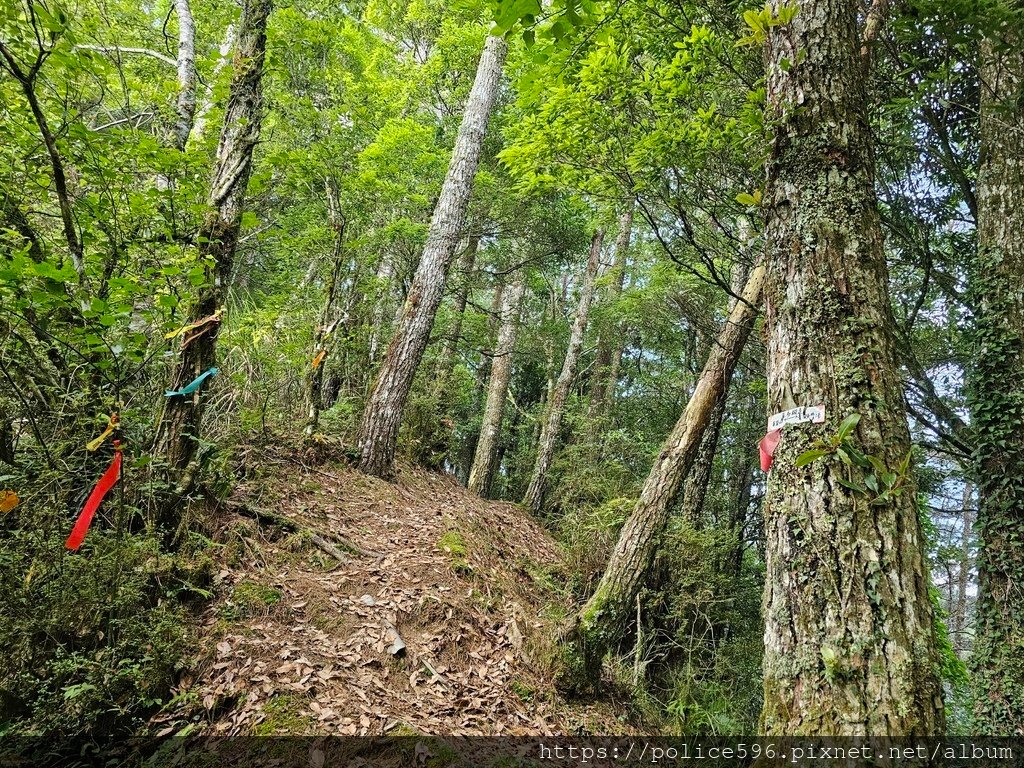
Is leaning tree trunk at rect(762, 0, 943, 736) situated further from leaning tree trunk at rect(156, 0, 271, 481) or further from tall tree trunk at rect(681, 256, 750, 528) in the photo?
tall tree trunk at rect(681, 256, 750, 528)

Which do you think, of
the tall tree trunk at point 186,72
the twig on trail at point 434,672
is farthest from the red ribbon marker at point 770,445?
the tall tree trunk at point 186,72

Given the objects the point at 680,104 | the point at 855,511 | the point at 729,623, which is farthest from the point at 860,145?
the point at 729,623

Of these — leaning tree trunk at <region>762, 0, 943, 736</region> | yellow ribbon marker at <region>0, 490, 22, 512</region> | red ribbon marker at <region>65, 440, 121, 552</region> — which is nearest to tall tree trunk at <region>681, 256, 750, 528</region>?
leaning tree trunk at <region>762, 0, 943, 736</region>

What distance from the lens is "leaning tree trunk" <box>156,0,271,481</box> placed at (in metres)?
3.41

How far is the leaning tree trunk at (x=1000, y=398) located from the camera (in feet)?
14.2

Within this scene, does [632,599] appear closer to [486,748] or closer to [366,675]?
[486,748]

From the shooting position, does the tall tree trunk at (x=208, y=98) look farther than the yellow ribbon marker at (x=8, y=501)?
Yes

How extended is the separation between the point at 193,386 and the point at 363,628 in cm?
213

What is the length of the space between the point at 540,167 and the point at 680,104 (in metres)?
1.54

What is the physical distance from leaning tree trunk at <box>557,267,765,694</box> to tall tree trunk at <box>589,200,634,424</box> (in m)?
5.32

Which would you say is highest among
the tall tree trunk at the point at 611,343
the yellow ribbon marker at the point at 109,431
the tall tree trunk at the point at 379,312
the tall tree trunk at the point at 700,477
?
the tall tree trunk at the point at 611,343

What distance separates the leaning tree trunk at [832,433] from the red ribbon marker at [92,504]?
3318 mm

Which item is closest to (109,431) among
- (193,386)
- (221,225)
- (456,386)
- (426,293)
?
(193,386)

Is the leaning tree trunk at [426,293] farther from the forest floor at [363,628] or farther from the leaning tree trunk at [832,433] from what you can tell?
the leaning tree trunk at [832,433]
